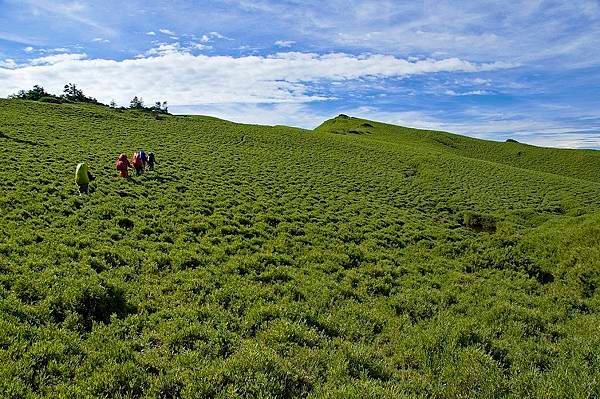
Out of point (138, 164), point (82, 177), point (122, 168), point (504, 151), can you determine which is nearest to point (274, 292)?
point (82, 177)

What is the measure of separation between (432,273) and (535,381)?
8699 millimetres

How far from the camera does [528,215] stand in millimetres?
33531

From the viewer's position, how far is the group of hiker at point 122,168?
72.5 ft

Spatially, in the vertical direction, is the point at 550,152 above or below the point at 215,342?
above

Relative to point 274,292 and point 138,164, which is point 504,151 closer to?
point 138,164

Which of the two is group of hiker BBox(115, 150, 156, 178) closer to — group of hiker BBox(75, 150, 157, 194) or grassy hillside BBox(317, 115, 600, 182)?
group of hiker BBox(75, 150, 157, 194)

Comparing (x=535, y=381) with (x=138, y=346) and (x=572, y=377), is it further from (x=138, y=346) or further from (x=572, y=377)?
(x=138, y=346)

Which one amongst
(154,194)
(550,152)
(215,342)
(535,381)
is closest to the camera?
(535,381)

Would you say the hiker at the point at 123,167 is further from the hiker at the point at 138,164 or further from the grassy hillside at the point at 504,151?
the grassy hillside at the point at 504,151

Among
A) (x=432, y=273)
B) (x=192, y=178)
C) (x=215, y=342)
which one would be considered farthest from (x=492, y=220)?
(x=215, y=342)

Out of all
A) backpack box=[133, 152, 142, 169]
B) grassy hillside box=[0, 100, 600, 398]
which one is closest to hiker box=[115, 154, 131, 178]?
backpack box=[133, 152, 142, 169]

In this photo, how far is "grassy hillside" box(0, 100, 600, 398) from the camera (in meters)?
8.45

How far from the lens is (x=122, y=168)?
91.6ft

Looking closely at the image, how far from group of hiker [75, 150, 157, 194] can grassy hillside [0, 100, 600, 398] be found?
80 cm
